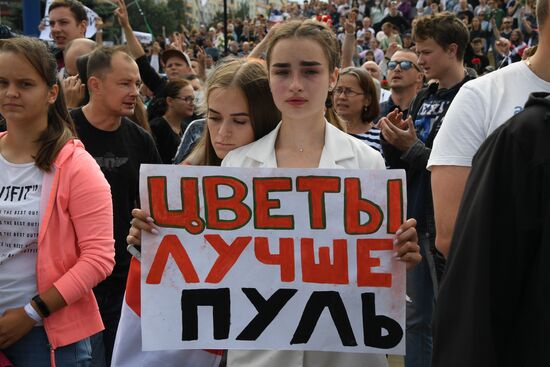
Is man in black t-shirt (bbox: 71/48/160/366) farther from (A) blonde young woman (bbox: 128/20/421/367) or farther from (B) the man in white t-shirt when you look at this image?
(B) the man in white t-shirt

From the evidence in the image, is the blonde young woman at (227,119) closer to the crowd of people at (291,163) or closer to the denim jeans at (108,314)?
the crowd of people at (291,163)

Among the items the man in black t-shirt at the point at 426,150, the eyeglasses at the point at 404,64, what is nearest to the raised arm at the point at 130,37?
the eyeglasses at the point at 404,64

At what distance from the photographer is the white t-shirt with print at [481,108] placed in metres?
2.78

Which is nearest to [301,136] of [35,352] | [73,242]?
[73,242]

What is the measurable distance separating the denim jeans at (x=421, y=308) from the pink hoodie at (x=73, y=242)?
7.27ft

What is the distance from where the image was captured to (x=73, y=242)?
9.66ft

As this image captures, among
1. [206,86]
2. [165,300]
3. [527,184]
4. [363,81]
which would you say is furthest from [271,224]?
[363,81]

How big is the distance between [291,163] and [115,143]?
1783 millimetres

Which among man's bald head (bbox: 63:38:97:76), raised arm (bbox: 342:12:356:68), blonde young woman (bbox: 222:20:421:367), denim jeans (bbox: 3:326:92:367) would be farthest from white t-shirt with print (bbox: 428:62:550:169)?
raised arm (bbox: 342:12:356:68)

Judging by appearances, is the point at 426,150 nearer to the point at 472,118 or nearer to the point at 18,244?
the point at 472,118

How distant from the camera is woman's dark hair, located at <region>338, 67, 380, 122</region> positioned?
548 centimetres

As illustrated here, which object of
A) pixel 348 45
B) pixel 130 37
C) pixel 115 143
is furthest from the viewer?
pixel 348 45

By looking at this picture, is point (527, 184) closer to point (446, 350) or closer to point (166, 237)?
point (446, 350)

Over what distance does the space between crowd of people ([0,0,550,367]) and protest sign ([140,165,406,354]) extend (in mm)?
85
